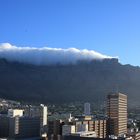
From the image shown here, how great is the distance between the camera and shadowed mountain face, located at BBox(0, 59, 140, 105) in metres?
122

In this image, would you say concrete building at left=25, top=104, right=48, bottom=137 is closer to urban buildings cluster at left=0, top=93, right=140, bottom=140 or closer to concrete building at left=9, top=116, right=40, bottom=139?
urban buildings cluster at left=0, top=93, right=140, bottom=140

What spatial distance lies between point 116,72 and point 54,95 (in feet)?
56.8

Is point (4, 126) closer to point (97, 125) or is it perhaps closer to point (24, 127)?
point (24, 127)

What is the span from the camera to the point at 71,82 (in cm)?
13225

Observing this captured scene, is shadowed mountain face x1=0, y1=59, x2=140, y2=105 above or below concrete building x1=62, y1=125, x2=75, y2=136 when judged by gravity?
above

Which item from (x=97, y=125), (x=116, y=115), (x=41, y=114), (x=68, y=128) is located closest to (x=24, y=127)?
(x=41, y=114)

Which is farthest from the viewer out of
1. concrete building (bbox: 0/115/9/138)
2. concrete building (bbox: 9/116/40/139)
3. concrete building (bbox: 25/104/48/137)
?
concrete building (bbox: 25/104/48/137)

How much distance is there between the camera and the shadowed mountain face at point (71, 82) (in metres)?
122

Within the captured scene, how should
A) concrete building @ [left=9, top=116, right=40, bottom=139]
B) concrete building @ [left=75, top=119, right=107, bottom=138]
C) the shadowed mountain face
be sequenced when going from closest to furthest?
1. concrete building @ [left=75, top=119, right=107, bottom=138]
2. concrete building @ [left=9, top=116, right=40, bottom=139]
3. the shadowed mountain face

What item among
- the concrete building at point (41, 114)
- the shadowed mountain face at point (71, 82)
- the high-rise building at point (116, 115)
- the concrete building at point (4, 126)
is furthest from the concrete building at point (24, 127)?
the shadowed mountain face at point (71, 82)

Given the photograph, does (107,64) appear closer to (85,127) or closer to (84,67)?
(84,67)

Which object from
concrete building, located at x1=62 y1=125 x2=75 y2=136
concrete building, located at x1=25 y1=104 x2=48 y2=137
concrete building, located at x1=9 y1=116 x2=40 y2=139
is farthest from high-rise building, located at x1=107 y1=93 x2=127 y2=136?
concrete building, located at x1=9 y1=116 x2=40 y2=139

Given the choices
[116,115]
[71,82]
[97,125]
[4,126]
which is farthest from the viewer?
[71,82]

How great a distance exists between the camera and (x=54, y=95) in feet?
426
